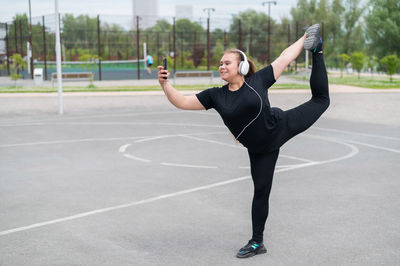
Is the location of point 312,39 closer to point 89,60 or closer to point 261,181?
point 261,181

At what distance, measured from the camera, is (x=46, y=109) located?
64.0 ft

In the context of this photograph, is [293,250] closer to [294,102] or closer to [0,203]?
[0,203]

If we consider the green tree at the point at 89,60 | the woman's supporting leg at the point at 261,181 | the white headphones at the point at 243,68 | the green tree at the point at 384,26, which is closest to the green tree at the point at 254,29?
the green tree at the point at 384,26

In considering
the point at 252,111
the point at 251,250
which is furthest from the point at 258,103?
the point at 251,250

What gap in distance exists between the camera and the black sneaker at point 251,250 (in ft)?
16.6

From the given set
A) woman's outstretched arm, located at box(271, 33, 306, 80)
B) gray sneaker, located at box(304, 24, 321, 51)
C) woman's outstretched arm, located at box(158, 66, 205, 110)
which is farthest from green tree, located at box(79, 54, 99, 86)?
gray sneaker, located at box(304, 24, 321, 51)

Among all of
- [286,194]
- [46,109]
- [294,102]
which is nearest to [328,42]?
[294,102]

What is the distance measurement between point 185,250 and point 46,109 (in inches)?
608

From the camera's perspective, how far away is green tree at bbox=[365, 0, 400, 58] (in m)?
50.9

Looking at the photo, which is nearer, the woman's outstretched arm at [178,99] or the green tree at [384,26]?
the woman's outstretched arm at [178,99]

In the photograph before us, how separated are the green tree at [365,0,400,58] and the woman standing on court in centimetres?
4979

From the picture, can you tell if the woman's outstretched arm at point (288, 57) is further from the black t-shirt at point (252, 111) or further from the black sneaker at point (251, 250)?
the black sneaker at point (251, 250)

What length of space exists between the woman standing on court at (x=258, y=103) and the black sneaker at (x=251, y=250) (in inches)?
25.1

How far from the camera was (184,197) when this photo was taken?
24.1 feet
